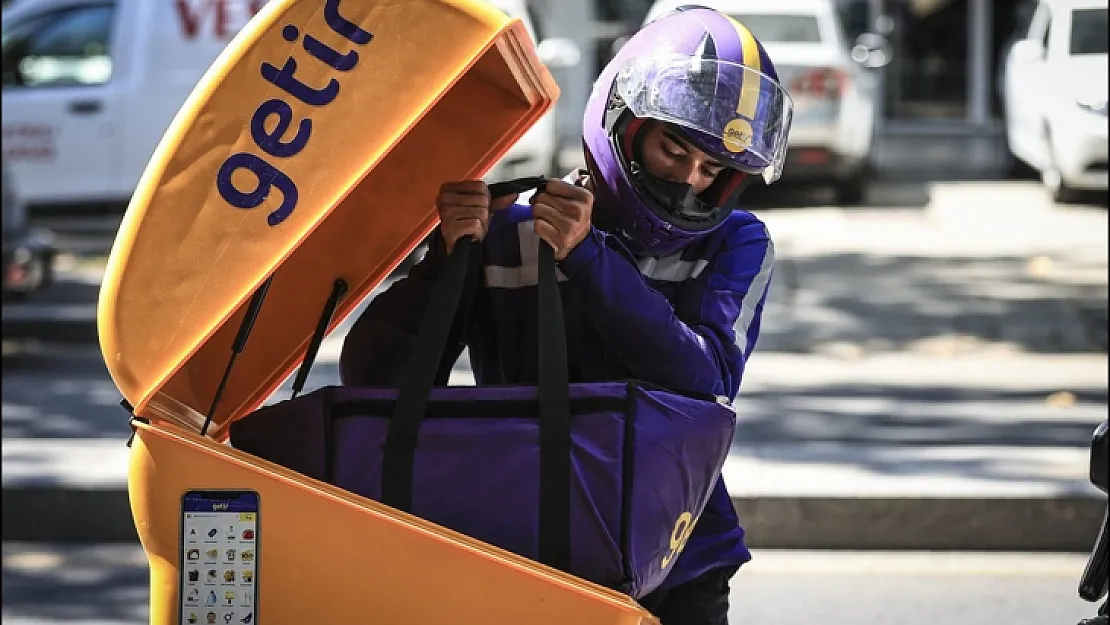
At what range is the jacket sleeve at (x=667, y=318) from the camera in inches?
90.5

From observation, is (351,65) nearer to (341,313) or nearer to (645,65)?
(645,65)

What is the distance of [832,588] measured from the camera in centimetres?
539

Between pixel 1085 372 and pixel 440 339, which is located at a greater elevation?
pixel 440 339

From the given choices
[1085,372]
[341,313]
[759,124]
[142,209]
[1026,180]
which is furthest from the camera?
[1026,180]

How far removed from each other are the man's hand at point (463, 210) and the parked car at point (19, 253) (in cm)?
786

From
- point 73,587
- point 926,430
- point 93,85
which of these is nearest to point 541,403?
point 73,587

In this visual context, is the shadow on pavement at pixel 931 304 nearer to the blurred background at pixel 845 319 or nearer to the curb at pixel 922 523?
the blurred background at pixel 845 319

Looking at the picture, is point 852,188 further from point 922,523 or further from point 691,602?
point 691,602

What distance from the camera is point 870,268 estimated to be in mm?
11062

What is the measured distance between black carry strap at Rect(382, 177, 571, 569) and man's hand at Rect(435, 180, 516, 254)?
20 mm

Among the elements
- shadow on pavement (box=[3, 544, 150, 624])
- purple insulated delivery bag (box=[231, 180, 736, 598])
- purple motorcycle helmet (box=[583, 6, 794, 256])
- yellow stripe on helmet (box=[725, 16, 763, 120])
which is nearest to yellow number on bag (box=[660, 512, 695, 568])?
purple insulated delivery bag (box=[231, 180, 736, 598])

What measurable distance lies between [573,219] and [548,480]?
14.6 inches

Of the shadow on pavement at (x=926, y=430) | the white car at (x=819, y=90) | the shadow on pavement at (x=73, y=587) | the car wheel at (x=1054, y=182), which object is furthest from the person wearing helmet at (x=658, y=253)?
the white car at (x=819, y=90)

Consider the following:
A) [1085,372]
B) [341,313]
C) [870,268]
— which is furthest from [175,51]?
[341,313]
